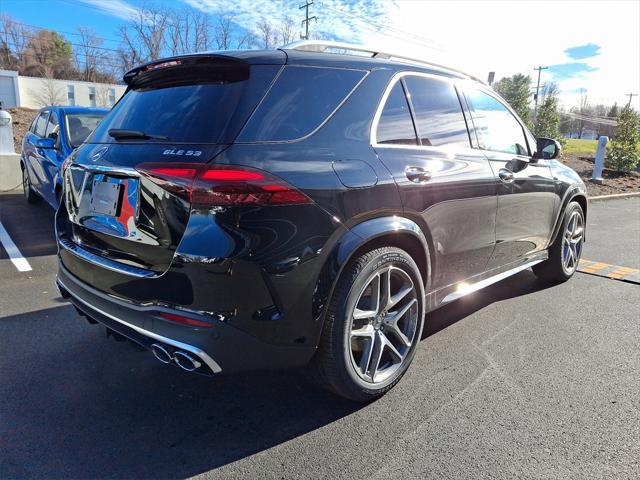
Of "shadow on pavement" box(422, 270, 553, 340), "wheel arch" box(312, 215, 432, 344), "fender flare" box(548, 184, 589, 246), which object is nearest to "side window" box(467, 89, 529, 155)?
"fender flare" box(548, 184, 589, 246)

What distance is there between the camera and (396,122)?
282 cm

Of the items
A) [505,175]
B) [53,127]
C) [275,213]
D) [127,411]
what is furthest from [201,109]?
[53,127]

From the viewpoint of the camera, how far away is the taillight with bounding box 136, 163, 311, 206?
78.5 inches

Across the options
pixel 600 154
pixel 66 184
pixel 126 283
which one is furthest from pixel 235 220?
pixel 600 154

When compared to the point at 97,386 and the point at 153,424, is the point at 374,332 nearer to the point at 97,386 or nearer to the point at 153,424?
the point at 153,424

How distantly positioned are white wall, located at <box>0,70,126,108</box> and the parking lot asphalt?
207 ft

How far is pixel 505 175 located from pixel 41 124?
739 cm

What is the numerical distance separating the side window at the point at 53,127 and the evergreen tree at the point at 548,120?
21150 mm

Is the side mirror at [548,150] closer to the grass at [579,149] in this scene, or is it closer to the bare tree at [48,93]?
the grass at [579,149]

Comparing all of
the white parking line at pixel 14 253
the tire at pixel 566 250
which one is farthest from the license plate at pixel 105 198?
the tire at pixel 566 250

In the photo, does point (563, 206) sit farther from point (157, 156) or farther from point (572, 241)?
point (157, 156)

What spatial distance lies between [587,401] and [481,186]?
153 centimetres

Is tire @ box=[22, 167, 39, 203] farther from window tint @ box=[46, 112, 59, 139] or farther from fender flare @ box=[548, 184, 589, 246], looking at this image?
fender flare @ box=[548, 184, 589, 246]

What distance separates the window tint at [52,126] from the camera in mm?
6502
